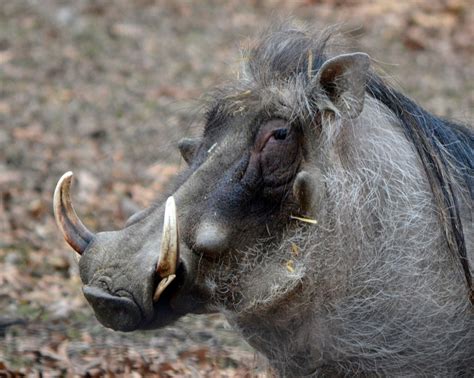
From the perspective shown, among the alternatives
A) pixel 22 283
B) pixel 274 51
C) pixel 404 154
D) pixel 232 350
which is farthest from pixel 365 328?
pixel 22 283

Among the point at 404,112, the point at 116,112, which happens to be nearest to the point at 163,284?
the point at 404,112

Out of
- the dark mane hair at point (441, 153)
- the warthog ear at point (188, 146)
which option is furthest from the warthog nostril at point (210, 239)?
the dark mane hair at point (441, 153)

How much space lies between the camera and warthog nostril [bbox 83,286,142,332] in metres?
3.24

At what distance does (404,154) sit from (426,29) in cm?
735

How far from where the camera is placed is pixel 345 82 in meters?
3.56

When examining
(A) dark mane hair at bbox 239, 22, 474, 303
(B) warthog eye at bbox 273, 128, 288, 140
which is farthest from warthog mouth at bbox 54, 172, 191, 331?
(A) dark mane hair at bbox 239, 22, 474, 303

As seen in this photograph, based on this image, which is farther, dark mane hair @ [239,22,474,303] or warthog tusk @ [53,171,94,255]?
dark mane hair @ [239,22,474,303]

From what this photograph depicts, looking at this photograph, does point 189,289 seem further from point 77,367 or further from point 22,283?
point 22,283

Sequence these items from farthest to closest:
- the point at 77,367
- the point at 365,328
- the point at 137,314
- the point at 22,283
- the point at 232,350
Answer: the point at 22,283, the point at 232,350, the point at 77,367, the point at 365,328, the point at 137,314

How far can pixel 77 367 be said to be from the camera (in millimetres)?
4402

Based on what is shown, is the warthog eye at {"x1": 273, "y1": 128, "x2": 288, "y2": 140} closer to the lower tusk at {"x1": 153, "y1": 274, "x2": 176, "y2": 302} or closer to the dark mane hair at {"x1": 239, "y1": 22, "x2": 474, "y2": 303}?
the dark mane hair at {"x1": 239, "y1": 22, "x2": 474, "y2": 303}

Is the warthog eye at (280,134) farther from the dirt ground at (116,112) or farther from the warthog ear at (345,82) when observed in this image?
the dirt ground at (116,112)

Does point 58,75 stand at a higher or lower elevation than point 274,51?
lower

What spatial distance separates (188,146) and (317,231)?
62cm
